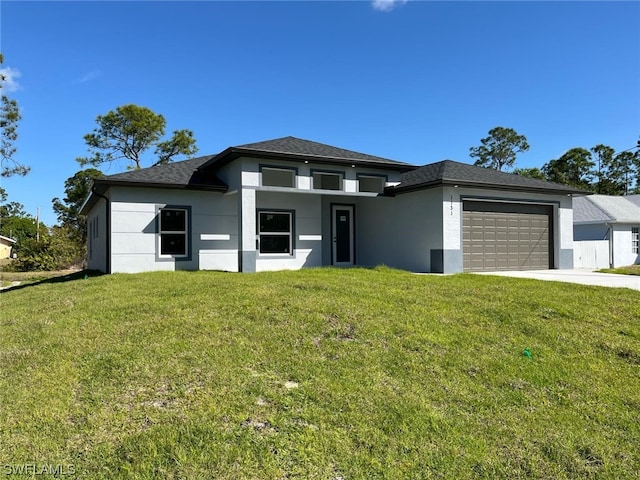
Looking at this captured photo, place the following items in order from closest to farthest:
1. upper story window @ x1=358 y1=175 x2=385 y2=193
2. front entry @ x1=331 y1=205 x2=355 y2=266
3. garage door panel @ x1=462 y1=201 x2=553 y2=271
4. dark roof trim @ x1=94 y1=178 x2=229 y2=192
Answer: dark roof trim @ x1=94 y1=178 x2=229 y2=192 → garage door panel @ x1=462 y1=201 x2=553 y2=271 → upper story window @ x1=358 y1=175 x2=385 y2=193 → front entry @ x1=331 y1=205 x2=355 y2=266

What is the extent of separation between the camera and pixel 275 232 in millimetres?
14453

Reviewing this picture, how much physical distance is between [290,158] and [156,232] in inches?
185

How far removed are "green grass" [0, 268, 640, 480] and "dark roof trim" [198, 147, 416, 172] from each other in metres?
6.28

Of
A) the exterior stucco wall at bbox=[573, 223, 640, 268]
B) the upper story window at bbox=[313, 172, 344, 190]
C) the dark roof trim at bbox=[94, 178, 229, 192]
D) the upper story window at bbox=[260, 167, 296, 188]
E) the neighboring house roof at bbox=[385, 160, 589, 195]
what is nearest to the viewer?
the dark roof trim at bbox=[94, 178, 229, 192]

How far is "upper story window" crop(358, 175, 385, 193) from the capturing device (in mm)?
14930

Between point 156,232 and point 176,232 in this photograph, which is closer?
point 156,232

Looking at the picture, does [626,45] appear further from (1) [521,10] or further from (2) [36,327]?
(2) [36,327]

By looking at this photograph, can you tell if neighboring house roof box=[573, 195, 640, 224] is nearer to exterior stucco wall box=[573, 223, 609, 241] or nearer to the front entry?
exterior stucco wall box=[573, 223, 609, 241]

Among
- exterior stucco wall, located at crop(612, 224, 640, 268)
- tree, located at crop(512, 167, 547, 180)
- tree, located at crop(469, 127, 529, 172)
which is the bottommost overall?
exterior stucco wall, located at crop(612, 224, 640, 268)

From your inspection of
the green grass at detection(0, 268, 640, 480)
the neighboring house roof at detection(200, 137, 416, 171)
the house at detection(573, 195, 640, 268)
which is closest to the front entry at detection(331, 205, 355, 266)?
the neighboring house roof at detection(200, 137, 416, 171)

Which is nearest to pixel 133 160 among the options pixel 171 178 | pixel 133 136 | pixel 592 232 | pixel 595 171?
pixel 133 136

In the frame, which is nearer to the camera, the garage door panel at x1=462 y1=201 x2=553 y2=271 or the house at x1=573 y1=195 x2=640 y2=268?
the garage door panel at x1=462 y1=201 x2=553 y2=271

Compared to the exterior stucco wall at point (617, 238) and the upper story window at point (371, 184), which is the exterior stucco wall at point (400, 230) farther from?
the exterior stucco wall at point (617, 238)

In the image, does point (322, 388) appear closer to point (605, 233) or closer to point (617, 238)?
point (605, 233)
